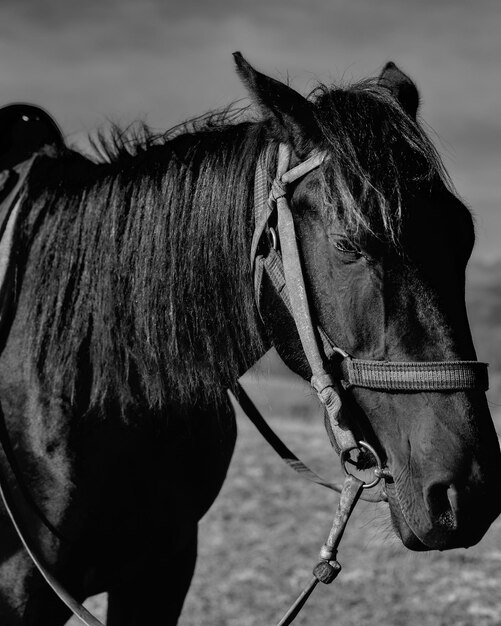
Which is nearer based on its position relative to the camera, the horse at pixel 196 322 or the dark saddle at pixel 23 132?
the horse at pixel 196 322

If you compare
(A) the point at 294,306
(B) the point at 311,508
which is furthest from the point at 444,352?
(B) the point at 311,508

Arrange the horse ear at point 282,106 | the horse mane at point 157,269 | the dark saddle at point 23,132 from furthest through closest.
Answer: the dark saddle at point 23,132
the horse mane at point 157,269
the horse ear at point 282,106

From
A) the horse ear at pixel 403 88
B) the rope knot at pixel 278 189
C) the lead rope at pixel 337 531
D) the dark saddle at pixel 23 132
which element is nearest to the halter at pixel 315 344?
the rope knot at pixel 278 189

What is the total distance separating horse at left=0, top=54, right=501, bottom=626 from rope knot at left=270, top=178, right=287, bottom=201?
1.3 inches

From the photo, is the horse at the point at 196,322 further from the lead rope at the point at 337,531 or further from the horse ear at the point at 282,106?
the lead rope at the point at 337,531

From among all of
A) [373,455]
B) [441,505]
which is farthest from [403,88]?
[441,505]

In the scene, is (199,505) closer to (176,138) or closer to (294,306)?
(294,306)

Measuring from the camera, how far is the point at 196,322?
2.61 metres

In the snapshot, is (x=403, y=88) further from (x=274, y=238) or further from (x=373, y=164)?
(x=274, y=238)

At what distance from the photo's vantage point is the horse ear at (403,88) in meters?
2.68

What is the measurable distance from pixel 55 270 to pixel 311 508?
549 cm

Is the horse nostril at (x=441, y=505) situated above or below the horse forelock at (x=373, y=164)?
below

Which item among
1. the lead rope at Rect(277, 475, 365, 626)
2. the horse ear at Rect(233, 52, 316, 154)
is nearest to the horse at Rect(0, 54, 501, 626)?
A: the horse ear at Rect(233, 52, 316, 154)

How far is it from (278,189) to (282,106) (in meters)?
0.22
